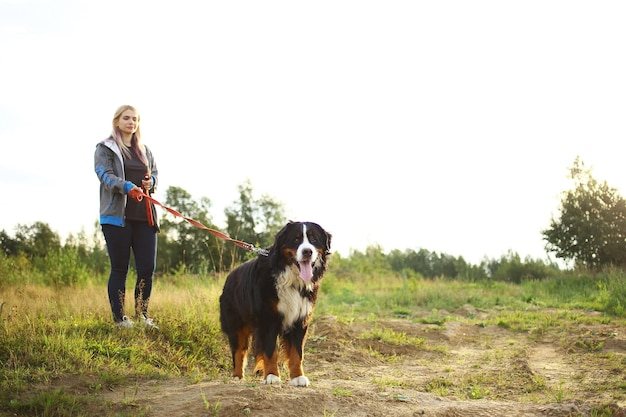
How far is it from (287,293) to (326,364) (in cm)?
211

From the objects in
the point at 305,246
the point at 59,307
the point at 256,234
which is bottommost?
the point at 59,307

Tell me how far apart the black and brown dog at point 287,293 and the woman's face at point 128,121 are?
209cm

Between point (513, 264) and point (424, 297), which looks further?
point (513, 264)

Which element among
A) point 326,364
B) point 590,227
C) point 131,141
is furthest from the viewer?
point 590,227

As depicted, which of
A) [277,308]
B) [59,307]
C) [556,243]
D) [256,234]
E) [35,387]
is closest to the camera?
[35,387]

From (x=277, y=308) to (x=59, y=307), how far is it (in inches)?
144

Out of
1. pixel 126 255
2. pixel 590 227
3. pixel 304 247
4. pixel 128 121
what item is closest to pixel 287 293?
pixel 304 247

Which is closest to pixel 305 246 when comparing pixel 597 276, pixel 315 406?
pixel 315 406

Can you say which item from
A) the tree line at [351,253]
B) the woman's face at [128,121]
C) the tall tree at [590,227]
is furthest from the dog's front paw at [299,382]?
the tall tree at [590,227]

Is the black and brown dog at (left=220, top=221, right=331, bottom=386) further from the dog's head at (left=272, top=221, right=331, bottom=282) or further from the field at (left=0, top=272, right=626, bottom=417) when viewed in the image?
the field at (left=0, top=272, right=626, bottom=417)

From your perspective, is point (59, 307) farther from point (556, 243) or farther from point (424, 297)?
point (556, 243)

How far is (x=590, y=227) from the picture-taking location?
16.7 m

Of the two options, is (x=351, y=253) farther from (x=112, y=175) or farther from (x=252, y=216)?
(x=112, y=175)

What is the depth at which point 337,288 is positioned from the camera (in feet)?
49.2
